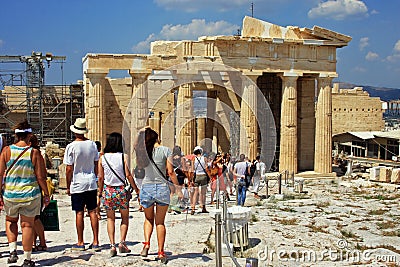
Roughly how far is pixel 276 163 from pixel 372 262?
17.7 meters

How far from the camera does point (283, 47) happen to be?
2303 cm

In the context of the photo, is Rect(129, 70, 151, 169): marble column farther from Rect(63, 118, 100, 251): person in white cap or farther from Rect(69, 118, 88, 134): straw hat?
Rect(63, 118, 100, 251): person in white cap

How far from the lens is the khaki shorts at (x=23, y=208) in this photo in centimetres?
690

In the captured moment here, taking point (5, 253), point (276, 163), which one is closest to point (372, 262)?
point (5, 253)

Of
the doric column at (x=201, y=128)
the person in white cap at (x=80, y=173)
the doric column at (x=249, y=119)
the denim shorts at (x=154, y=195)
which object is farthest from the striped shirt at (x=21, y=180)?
the doric column at (x=201, y=128)

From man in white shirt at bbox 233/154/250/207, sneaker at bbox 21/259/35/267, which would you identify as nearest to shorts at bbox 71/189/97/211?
sneaker at bbox 21/259/35/267

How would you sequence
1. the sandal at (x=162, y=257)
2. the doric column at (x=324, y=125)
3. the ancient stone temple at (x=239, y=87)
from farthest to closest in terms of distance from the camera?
the doric column at (x=324, y=125) < the ancient stone temple at (x=239, y=87) < the sandal at (x=162, y=257)

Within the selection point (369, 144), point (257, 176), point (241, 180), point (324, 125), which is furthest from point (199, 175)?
point (369, 144)

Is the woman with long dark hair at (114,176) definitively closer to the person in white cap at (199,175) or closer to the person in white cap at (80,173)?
the person in white cap at (80,173)

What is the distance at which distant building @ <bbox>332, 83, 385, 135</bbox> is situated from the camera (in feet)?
113

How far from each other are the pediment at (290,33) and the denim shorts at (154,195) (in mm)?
16385

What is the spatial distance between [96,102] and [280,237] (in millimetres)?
13191

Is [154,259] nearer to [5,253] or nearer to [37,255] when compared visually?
[37,255]

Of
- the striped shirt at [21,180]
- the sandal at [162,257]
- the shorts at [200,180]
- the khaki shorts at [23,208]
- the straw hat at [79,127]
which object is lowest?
the sandal at [162,257]
